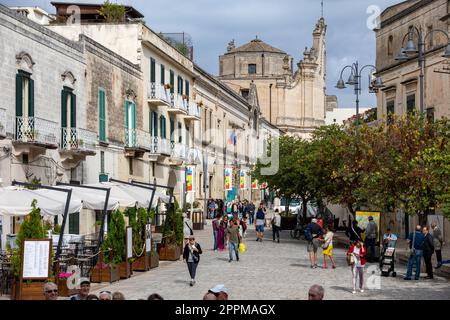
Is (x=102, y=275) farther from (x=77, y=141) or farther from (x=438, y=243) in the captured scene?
(x=438, y=243)

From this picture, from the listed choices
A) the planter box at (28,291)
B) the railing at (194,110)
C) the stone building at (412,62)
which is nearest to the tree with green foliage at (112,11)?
the railing at (194,110)

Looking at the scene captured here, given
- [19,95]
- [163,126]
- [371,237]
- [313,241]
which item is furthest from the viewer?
[163,126]

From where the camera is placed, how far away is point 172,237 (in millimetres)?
27609

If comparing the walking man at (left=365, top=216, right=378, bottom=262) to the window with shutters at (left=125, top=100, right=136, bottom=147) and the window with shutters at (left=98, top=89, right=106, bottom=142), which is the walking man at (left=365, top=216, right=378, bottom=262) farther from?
the window with shutters at (left=125, top=100, right=136, bottom=147)

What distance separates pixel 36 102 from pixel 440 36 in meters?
18.1

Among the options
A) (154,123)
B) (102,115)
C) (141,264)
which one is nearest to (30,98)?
(141,264)

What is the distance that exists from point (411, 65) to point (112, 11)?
14180 millimetres

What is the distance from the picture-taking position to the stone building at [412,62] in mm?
35906

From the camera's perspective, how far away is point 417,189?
25.6 metres

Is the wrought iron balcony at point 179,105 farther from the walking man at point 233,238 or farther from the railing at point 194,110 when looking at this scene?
the walking man at point 233,238

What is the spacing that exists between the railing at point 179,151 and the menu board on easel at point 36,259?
88.4 ft

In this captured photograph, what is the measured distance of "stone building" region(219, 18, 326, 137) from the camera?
318 feet

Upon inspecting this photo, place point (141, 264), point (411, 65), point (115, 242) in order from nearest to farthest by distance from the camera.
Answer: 1. point (115, 242)
2. point (141, 264)
3. point (411, 65)
